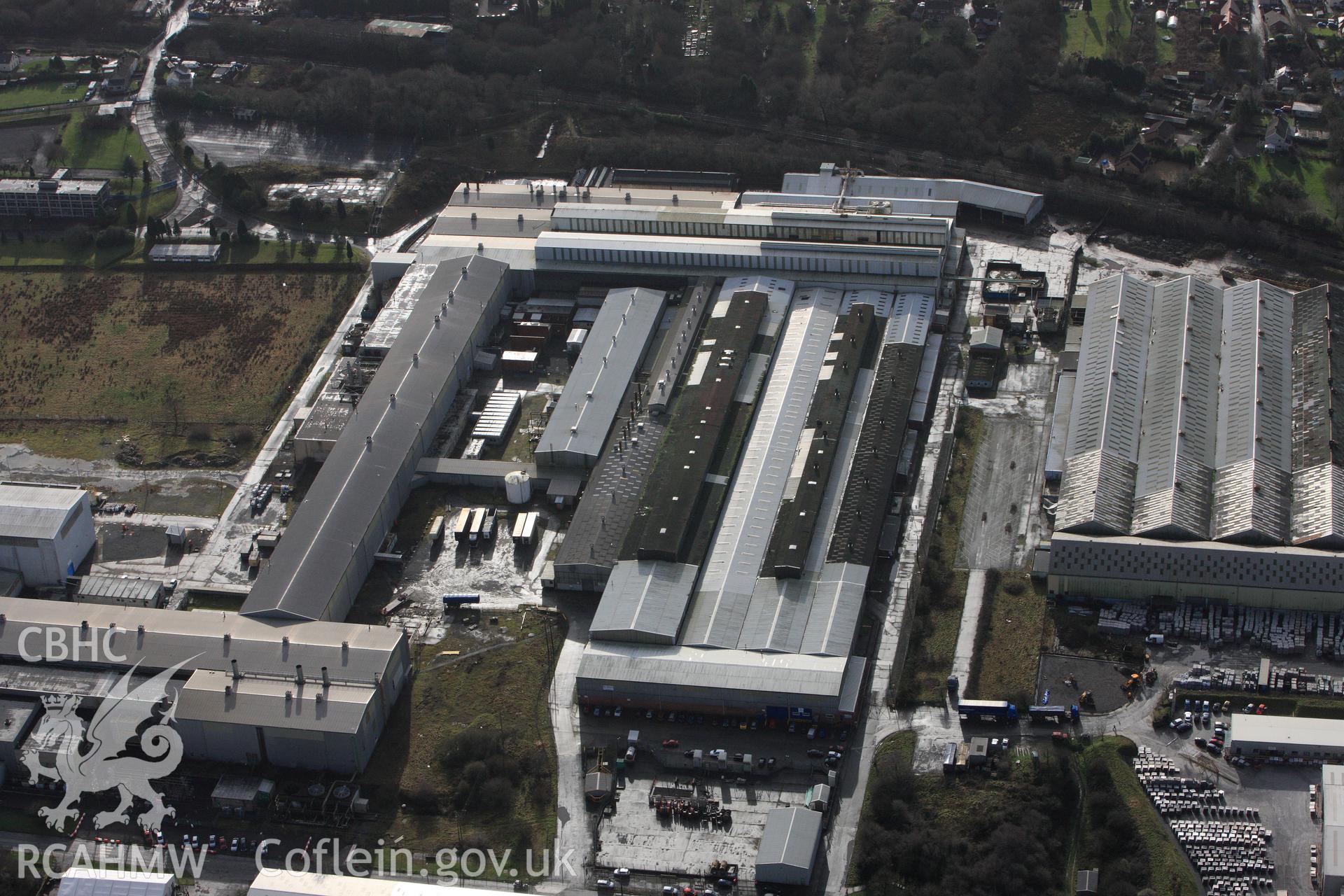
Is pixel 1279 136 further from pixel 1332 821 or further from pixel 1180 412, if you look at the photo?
pixel 1332 821

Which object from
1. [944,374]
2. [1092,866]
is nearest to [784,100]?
[944,374]

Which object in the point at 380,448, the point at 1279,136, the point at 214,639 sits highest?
the point at 1279,136

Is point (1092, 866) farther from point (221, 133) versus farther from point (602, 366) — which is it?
point (221, 133)

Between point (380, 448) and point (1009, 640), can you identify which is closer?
point (1009, 640)

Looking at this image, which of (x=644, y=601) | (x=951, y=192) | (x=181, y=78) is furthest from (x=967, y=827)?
(x=181, y=78)

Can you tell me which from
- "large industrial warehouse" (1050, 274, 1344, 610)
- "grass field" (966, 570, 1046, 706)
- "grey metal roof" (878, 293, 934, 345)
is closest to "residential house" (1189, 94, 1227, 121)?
"large industrial warehouse" (1050, 274, 1344, 610)

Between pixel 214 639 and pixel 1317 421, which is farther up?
pixel 1317 421
